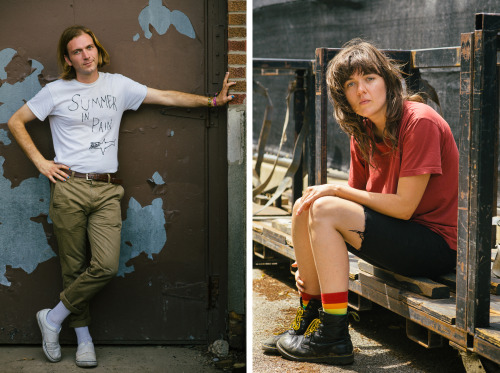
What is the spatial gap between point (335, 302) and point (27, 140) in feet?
7.14

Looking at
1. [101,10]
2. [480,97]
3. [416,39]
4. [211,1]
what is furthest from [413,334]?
[416,39]

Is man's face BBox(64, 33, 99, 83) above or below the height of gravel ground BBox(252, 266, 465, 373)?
above

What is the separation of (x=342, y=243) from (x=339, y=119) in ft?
2.42

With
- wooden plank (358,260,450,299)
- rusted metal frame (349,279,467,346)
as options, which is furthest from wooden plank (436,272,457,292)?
rusted metal frame (349,279,467,346)

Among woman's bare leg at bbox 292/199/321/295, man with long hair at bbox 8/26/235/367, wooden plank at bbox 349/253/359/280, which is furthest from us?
man with long hair at bbox 8/26/235/367

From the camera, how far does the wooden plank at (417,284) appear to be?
3.38 meters

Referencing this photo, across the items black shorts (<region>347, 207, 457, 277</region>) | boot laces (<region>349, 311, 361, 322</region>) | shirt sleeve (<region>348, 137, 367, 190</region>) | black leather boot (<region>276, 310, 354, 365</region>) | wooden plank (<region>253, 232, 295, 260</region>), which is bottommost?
boot laces (<region>349, 311, 361, 322</region>)

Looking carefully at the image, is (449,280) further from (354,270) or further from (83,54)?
(83,54)

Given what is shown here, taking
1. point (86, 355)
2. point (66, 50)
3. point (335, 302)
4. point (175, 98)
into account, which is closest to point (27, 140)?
point (66, 50)

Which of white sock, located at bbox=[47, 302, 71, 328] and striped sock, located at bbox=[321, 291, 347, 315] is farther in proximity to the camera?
white sock, located at bbox=[47, 302, 71, 328]

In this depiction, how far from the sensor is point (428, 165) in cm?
329

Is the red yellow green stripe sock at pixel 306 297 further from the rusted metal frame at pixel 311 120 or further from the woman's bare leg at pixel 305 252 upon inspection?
the rusted metal frame at pixel 311 120

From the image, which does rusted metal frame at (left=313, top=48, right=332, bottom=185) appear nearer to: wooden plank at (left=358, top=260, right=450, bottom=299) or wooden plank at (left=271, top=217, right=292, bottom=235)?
wooden plank at (left=271, top=217, right=292, bottom=235)

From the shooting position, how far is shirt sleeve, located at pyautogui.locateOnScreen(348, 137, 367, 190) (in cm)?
380
